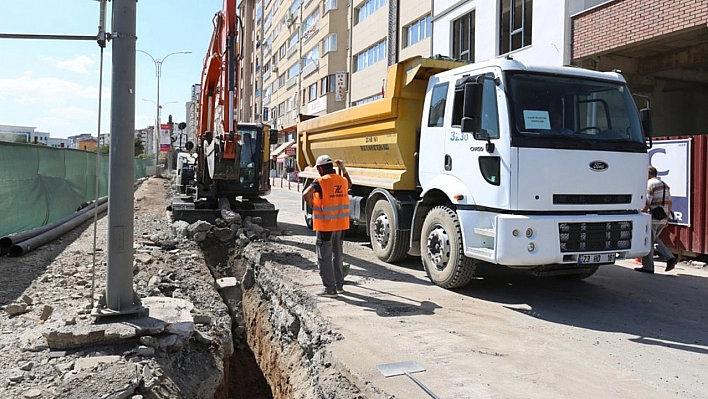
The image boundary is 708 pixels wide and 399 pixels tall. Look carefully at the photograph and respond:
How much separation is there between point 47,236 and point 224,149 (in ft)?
11.6

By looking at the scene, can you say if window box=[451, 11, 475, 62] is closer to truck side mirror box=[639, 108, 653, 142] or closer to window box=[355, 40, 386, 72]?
truck side mirror box=[639, 108, 653, 142]

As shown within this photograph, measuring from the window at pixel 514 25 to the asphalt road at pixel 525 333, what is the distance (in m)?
8.32

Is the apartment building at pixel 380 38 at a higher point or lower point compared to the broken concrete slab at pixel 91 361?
higher

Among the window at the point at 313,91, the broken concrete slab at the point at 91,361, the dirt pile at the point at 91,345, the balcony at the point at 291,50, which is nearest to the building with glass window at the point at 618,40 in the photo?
the dirt pile at the point at 91,345

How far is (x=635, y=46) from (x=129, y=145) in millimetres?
10968

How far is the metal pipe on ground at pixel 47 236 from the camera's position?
27.6ft

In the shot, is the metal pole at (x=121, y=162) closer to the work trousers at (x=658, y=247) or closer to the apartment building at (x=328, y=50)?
the apartment building at (x=328, y=50)

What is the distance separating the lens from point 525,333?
5293 millimetres

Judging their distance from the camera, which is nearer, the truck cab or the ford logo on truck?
the truck cab

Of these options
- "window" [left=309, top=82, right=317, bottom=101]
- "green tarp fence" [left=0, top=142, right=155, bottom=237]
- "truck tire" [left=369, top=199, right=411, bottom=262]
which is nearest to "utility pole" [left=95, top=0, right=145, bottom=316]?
"green tarp fence" [left=0, top=142, right=155, bottom=237]

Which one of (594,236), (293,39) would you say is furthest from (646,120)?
(293,39)

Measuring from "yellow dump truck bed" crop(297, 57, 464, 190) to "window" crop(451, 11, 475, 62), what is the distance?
28.0 ft

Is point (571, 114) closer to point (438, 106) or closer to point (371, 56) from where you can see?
point (438, 106)

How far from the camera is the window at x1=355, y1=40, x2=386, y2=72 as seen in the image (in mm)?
30375
